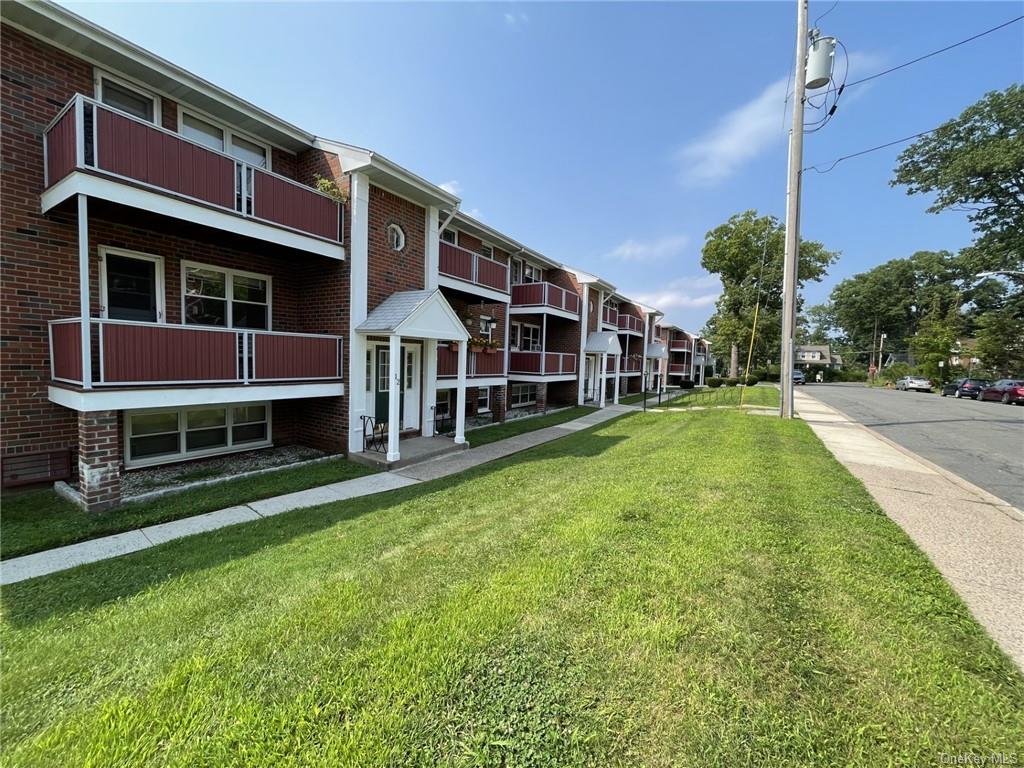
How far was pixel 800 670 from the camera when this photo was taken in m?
2.50

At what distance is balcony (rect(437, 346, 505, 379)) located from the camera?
10.8m

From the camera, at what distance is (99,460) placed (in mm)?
5500

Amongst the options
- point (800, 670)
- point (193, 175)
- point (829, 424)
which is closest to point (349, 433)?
point (193, 175)

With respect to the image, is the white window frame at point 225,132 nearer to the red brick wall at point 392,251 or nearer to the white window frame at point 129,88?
the white window frame at point 129,88

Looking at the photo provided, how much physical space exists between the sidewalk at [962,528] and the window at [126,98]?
11647 mm

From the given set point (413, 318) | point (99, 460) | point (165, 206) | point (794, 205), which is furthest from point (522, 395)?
point (99, 460)

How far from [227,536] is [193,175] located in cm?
542

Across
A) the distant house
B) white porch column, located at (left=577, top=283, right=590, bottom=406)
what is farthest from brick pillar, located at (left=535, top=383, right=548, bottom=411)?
the distant house

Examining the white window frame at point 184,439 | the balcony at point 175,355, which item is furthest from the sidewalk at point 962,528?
the white window frame at point 184,439

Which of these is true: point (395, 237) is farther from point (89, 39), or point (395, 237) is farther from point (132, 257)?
point (89, 39)

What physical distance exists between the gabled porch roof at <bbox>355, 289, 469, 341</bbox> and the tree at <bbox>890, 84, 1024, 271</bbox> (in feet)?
121

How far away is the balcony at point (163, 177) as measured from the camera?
5250 mm

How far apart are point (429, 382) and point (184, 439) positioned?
5.09 meters

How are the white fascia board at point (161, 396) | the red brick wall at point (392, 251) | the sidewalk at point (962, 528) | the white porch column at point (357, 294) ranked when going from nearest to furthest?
the sidewalk at point (962, 528), the white fascia board at point (161, 396), the white porch column at point (357, 294), the red brick wall at point (392, 251)
